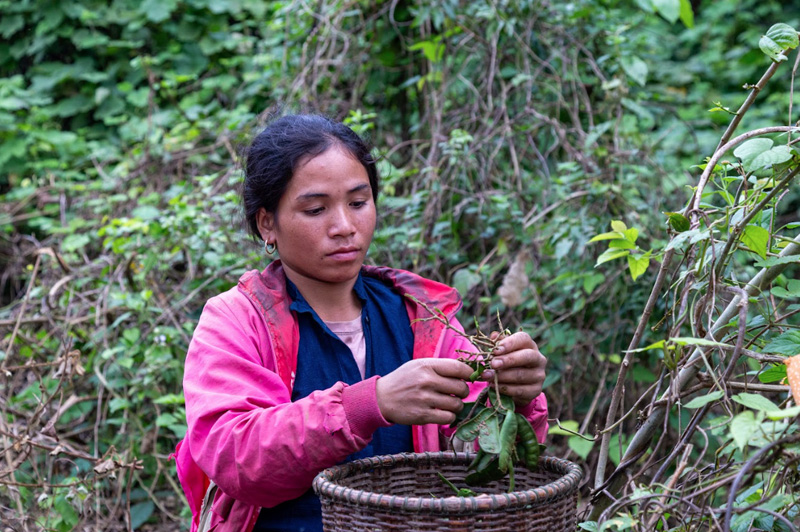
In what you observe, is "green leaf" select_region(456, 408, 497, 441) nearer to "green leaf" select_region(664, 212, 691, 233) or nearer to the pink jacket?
the pink jacket

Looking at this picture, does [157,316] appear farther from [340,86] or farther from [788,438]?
[788,438]

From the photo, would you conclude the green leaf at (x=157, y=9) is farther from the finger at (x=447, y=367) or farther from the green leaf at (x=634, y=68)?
the finger at (x=447, y=367)

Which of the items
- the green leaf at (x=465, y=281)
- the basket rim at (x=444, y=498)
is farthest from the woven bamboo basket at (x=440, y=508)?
the green leaf at (x=465, y=281)

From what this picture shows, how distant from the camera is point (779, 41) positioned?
1.56 metres

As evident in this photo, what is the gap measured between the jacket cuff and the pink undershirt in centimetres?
43

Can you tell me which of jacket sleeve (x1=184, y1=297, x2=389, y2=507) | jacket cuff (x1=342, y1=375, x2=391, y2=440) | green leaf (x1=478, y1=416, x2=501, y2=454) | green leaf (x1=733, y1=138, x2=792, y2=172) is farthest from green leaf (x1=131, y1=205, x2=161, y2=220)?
green leaf (x1=733, y1=138, x2=792, y2=172)

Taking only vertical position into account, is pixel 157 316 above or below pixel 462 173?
below

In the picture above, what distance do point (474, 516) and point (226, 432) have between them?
1.68 feet

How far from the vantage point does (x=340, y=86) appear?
4.22 meters

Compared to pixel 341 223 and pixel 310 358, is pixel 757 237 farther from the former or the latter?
pixel 310 358

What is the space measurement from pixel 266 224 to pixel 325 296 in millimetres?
227

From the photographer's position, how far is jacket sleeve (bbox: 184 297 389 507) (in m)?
1.55

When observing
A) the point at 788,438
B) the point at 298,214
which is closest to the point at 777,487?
the point at 788,438

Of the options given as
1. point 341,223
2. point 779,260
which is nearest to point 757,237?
point 779,260
